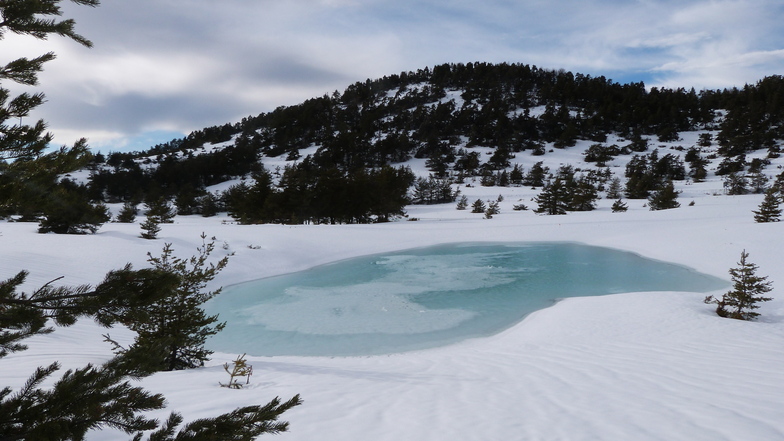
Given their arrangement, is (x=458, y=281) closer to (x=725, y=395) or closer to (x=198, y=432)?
(x=725, y=395)

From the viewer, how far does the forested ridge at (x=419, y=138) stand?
1373 inches

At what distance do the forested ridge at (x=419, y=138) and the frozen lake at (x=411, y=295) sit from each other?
17717 mm

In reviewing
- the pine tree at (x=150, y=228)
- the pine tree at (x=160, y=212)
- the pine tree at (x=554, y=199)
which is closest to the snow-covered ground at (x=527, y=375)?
the pine tree at (x=150, y=228)

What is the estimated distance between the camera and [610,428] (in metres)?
3.41

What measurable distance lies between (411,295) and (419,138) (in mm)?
67245

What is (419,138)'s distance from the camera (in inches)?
2997

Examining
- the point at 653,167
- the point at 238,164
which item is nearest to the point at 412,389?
the point at 653,167

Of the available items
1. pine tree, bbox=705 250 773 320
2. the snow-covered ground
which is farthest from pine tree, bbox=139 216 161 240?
pine tree, bbox=705 250 773 320

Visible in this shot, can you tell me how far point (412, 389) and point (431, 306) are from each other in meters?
6.21

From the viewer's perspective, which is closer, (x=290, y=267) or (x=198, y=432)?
(x=198, y=432)

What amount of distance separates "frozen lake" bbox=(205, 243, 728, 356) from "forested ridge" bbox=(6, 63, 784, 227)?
1772 centimetres

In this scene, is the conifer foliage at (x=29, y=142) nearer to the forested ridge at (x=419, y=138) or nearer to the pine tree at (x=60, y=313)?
the pine tree at (x=60, y=313)

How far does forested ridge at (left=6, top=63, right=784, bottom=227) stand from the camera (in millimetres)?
34875

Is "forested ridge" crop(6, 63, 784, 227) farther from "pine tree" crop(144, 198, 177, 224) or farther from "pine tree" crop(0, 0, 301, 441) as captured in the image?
"pine tree" crop(0, 0, 301, 441)
